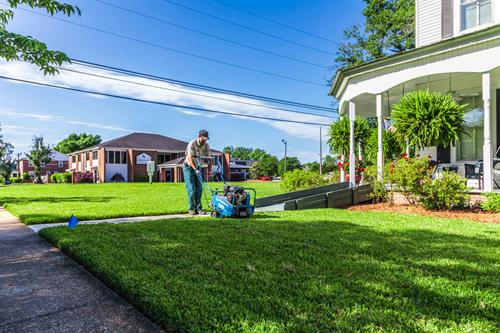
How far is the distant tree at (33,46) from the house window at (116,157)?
40.9 metres

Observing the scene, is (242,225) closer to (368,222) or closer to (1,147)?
(368,222)

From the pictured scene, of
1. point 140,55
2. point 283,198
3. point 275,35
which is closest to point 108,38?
point 140,55

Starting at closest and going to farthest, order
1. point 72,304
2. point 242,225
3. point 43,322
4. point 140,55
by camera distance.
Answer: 1. point 43,322
2. point 72,304
3. point 242,225
4. point 140,55

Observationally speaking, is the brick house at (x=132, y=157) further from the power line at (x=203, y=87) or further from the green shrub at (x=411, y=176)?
the green shrub at (x=411, y=176)

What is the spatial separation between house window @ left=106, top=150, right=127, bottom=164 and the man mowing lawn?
3888 centimetres

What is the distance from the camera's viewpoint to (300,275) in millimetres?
3016

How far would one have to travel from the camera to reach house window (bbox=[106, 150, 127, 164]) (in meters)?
42.8

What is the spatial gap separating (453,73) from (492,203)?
3.76 metres

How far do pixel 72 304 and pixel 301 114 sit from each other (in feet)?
98.5

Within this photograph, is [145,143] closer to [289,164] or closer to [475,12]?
[289,164]

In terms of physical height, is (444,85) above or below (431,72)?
above

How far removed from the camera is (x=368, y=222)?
6.18 meters

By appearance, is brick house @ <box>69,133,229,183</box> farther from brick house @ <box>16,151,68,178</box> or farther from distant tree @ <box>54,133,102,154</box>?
distant tree @ <box>54,133,102,154</box>

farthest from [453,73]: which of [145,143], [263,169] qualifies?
[263,169]
